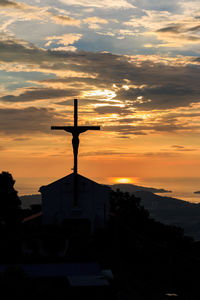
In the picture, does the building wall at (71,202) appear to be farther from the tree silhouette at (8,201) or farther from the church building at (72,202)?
the tree silhouette at (8,201)

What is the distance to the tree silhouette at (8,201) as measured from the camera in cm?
6919

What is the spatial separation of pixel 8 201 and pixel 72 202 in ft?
62.7

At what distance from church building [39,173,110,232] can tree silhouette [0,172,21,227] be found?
13.8 m

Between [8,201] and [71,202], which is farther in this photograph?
[8,201]

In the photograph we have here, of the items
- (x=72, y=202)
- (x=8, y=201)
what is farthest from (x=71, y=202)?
(x=8, y=201)

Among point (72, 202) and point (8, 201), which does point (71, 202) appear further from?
point (8, 201)

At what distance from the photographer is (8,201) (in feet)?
232

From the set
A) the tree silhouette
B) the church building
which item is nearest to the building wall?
the church building

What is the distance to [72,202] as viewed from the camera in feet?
178

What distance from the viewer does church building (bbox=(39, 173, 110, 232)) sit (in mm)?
54062

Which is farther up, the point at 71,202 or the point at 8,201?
the point at 71,202

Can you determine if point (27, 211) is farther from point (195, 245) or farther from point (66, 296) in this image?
point (66, 296)

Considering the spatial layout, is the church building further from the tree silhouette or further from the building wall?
the tree silhouette

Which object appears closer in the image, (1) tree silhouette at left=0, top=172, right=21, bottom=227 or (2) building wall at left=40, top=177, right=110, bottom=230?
(2) building wall at left=40, top=177, right=110, bottom=230
